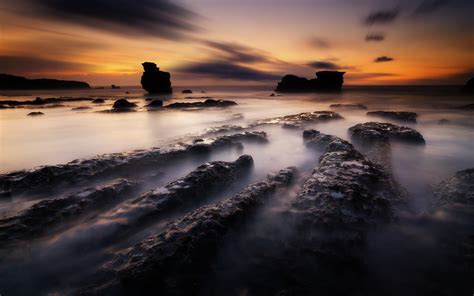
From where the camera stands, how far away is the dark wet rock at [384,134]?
6.88 metres

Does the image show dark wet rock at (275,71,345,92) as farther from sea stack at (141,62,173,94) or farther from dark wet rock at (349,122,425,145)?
dark wet rock at (349,122,425,145)

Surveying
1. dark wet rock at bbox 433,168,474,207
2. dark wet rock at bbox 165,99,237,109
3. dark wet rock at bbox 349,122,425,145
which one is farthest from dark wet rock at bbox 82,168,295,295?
dark wet rock at bbox 165,99,237,109

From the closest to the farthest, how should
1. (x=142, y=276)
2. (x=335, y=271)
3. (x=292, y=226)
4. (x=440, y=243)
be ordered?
1. (x=142, y=276)
2. (x=335, y=271)
3. (x=440, y=243)
4. (x=292, y=226)

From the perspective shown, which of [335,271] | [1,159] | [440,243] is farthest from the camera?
[1,159]

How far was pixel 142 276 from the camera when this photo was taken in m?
2.22

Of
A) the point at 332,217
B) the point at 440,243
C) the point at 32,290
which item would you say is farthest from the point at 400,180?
the point at 32,290

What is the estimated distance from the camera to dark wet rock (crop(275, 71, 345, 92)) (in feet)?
257

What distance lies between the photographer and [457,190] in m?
3.68

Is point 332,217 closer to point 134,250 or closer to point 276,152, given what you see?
point 134,250

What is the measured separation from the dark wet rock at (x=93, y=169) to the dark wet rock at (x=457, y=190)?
4564 mm

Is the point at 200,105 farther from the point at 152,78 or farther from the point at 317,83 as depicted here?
the point at 317,83

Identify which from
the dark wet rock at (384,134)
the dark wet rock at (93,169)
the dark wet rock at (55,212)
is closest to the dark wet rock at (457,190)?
the dark wet rock at (384,134)

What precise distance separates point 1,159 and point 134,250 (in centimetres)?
667

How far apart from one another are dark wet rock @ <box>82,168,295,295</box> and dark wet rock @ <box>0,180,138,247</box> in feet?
4.00
